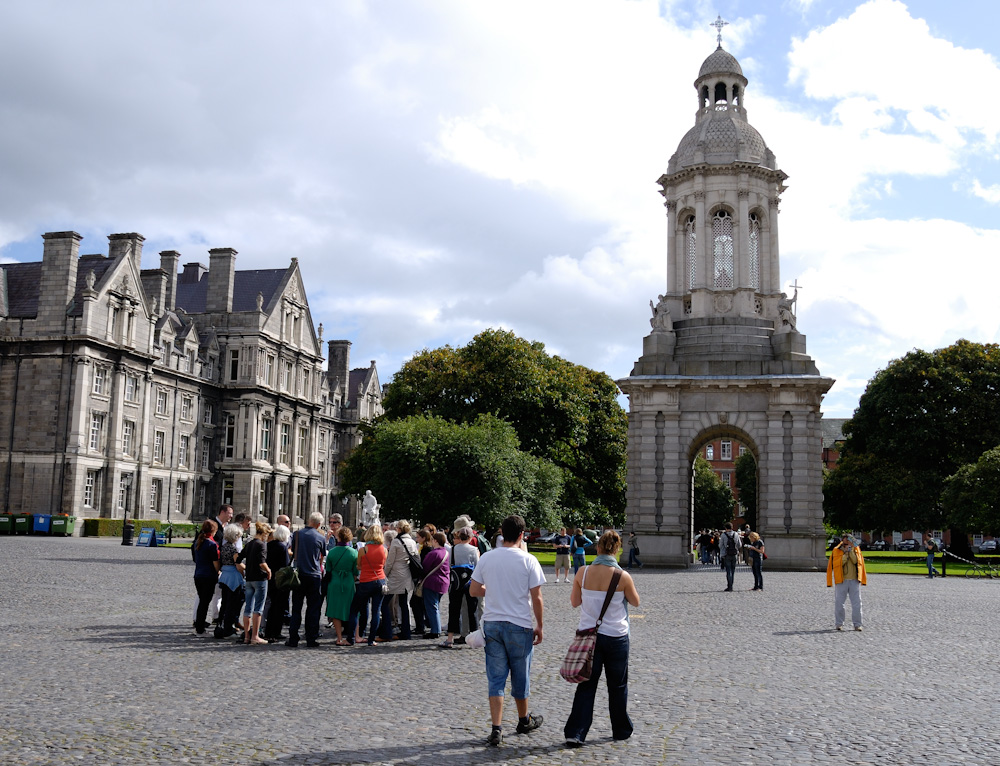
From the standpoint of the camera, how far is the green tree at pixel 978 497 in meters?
48.8

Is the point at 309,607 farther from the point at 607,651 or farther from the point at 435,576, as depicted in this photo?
the point at 607,651

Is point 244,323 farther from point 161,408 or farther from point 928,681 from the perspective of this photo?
point 928,681

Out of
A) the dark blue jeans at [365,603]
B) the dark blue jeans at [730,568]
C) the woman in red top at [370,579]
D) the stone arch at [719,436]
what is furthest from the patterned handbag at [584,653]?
the stone arch at [719,436]

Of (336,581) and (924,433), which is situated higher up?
(924,433)

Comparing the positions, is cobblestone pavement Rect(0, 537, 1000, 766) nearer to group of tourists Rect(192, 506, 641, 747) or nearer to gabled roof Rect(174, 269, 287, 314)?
group of tourists Rect(192, 506, 641, 747)

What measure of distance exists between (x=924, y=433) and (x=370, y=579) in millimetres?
54017

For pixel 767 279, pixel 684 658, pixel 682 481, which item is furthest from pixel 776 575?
pixel 684 658

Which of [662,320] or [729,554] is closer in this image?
[729,554]

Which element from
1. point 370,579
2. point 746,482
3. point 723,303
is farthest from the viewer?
point 746,482

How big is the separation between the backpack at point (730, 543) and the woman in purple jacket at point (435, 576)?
1261 centimetres

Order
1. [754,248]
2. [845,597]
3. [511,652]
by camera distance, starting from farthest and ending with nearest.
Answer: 1. [754,248]
2. [845,597]
3. [511,652]

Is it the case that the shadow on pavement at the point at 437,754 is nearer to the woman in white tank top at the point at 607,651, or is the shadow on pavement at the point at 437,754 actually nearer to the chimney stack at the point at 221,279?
the woman in white tank top at the point at 607,651

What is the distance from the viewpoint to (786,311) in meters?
38.5

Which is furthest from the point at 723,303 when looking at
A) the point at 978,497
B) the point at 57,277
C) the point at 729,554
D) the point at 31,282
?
the point at 31,282
